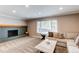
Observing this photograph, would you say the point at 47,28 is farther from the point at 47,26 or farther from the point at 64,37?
the point at 64,37

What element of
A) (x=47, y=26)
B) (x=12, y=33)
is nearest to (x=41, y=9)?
(x=47, y=26)

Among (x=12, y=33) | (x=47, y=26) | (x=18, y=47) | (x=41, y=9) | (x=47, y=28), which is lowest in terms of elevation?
(x=18, y=47)

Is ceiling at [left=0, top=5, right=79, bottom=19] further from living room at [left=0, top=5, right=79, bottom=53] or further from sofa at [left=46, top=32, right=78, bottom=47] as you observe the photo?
sofa at [left=46, top=32, right=78, bottom=47]

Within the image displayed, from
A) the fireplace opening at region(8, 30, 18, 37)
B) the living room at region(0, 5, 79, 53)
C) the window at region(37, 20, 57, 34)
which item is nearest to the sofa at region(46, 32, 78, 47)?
the living room at region(0, 5, 79, 53)

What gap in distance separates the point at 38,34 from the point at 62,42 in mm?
1789

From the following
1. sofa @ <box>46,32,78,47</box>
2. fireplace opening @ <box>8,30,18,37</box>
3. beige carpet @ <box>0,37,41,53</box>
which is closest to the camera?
beige carpet @ <box>0,37,41,53</box>

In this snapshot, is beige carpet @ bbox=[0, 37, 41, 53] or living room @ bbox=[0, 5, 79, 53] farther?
living room @ bbox=[0, 5, 79, 53]

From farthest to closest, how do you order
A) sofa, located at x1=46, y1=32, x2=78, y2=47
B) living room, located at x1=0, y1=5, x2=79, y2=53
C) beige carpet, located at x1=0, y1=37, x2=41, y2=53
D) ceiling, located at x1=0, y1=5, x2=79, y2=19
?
sofa, located at x1=46, y1=32, x2=78, y2=47, living room, located at x1=0, y1=5, x2=79, y2=53, beige carpet, located at x1=0, y1=37, x2=41, y2=53, ceiling, located at x1=0, y1=5, x2=79, y2=19

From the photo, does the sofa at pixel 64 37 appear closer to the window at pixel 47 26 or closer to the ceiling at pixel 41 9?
the window at pixel 47 26

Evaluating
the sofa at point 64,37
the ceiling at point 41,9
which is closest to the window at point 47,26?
the sofa at point 64,37
